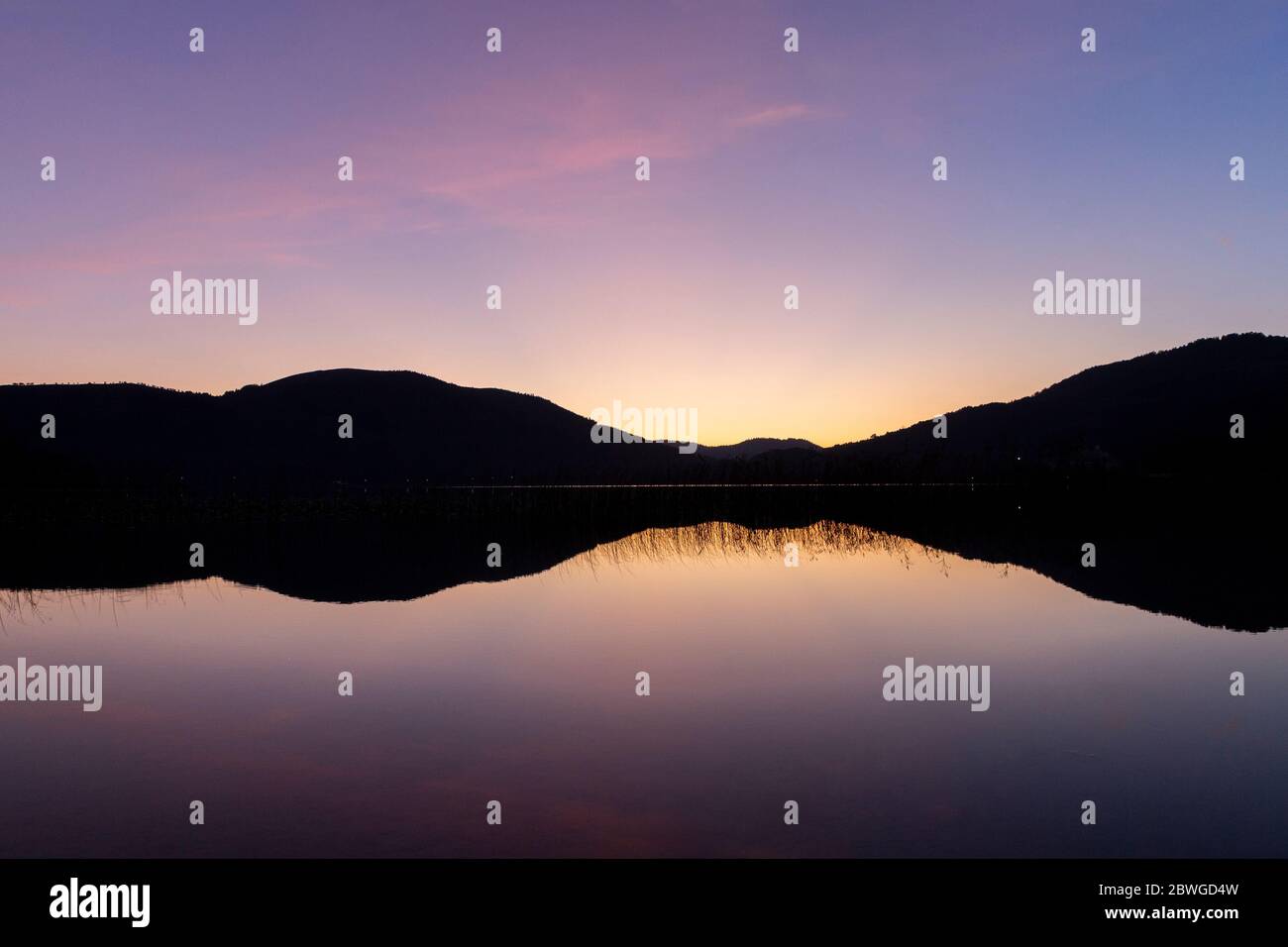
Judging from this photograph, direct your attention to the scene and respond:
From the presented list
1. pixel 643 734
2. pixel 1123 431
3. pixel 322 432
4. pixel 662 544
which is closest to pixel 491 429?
pixel 322 432

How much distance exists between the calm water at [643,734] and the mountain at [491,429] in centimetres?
7143

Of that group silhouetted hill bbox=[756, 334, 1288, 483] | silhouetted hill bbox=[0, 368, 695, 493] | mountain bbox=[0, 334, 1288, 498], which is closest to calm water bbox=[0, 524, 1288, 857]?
silhouetted hill bbox=[756, 334, 1288, 483]

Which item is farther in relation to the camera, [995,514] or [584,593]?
[995,514]

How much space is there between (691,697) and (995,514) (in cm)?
3858

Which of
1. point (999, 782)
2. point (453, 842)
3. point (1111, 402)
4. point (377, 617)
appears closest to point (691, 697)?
point (999, 782)

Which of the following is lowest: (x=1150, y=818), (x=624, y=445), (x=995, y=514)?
(x=1150, y=818)

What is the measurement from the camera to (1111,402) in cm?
16200

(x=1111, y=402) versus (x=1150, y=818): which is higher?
(x=1111, y=402)

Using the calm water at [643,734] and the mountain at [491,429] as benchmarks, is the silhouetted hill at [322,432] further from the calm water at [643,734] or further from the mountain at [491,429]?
the calm water at [643,734]

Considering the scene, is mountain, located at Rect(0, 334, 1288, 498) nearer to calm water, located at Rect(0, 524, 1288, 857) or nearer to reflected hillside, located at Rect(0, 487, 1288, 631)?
reflected hillside, located at Rect(0, 487, 1288, 631)

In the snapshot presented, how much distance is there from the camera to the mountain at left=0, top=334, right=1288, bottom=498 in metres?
114

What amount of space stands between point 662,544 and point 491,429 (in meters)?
137

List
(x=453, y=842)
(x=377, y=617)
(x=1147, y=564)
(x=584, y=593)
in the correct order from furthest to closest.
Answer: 1. (x=1147, y=564)
2. (x=584, y=593)
3. (x=377, y=617)
4. (x=453, y=842)
